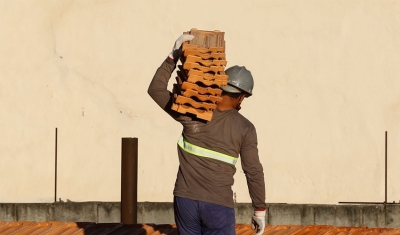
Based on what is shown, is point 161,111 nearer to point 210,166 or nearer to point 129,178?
point 129,178

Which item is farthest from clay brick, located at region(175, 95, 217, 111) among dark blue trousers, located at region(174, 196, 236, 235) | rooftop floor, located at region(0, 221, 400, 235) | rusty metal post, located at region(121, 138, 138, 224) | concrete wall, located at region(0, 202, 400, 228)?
concrete wall, located at region(0, 202, 400, 228)

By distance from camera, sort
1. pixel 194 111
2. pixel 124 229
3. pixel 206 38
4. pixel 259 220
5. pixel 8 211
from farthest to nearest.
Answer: pixel 8 211, pixel 124 229, pixel 206 38, pixel 259 220, pixel 194 111

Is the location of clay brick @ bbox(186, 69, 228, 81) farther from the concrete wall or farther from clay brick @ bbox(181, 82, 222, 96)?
the concrete wall

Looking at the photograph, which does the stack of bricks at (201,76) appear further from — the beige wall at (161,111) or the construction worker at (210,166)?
the beige wall at (161,111)

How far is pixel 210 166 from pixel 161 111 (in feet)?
40.0

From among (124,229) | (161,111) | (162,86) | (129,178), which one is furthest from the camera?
(161,111)

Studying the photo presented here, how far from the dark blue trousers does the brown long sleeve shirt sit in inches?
1.6

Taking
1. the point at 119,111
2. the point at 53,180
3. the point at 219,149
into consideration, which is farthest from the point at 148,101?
the point at 219,149

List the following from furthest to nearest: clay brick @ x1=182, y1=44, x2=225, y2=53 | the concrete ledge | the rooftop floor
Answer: the concrete ledge
the rooftop floor
clay brick @ x1=182, y1=44, x2=225, y2=53

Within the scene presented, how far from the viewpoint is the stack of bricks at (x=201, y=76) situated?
30.6 ft

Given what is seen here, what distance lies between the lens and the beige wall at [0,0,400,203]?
20938mm

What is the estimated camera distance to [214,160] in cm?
931

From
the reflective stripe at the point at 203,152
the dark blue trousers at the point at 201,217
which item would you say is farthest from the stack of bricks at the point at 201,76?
the dark blue trousers at the point at 201,217

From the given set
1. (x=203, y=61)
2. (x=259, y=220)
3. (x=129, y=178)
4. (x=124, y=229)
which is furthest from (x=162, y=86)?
(x=129, y=178)
